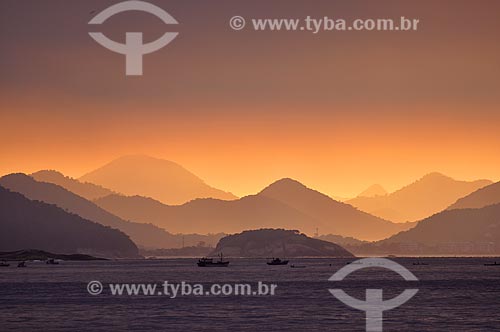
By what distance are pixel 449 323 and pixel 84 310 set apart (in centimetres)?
5262

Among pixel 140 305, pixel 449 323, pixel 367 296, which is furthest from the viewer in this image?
pixel 367 296

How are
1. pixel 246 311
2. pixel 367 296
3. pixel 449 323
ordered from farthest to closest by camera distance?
pixel 367 296 < pixel 246 311 < pixel 449 323

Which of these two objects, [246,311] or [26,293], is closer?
[246,311]

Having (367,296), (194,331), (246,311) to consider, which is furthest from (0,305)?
(367,296)

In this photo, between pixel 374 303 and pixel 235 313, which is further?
pixel 374 303

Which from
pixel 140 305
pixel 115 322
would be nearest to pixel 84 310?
pixel 140 305

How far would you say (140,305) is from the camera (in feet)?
482

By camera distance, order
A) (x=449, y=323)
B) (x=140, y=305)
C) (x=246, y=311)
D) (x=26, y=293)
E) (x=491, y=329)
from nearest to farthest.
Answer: (x=491, y=329) < (x=449, y=323) < (x=246, y=311) < (x=140, y=305) < (x=26, y=293)

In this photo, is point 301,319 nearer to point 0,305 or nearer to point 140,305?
point 140,305

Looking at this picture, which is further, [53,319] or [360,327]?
[53,319]

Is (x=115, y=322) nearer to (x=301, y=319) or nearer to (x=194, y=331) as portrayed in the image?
(x=194, y=331)

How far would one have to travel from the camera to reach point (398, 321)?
11775 centimetres

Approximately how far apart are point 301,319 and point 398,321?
12566 mm

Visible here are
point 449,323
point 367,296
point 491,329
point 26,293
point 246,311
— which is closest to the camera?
point 491,329
